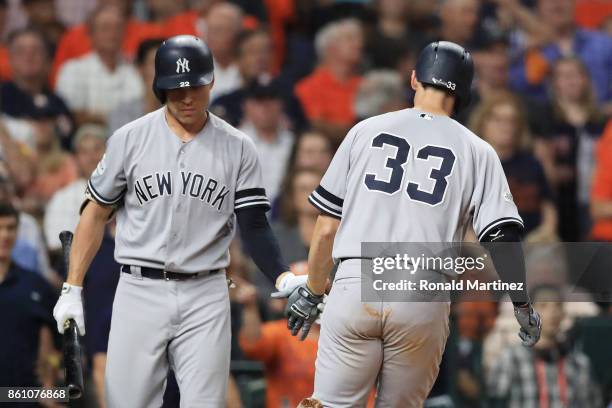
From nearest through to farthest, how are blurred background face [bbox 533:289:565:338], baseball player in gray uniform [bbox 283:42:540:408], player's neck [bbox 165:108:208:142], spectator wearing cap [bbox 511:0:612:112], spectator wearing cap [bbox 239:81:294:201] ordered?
baseball player in gray uniform [bbox 283:42:540:408] < player's neck [bbox 165:108:208:142] < blurred background face [bbox 533:289:565:338] < spectator wearing cap [bbox 239:81:294:201] < spectator wearing cap [bbox 511:0:612:112]

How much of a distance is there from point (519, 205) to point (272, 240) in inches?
166

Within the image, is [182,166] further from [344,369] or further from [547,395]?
[547,395]

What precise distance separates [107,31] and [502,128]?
3308 mm

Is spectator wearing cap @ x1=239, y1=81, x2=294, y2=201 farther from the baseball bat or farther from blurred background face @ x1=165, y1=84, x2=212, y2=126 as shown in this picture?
the baseball bat

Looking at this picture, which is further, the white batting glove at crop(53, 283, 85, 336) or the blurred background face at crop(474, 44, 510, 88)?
the blurred background face at crop(474, 44, 510, 88)

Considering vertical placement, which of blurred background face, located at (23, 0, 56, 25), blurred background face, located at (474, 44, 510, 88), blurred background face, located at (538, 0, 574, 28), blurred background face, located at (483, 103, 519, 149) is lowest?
blurred background face, located at (483, 103, 519, 149)

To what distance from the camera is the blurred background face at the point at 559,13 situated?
11.5 meters

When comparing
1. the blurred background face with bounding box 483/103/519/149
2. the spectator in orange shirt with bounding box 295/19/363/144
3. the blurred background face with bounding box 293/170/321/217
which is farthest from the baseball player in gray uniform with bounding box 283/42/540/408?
the spectator in orange shirt with bounding box 295/19/363/144

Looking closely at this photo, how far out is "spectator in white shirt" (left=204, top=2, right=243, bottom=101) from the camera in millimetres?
10664

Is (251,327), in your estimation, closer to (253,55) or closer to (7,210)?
(7,210)

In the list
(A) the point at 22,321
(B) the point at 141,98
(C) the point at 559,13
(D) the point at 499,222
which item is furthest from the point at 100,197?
(C) the point at 559,13

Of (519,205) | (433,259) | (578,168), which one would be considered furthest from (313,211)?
(433,259)

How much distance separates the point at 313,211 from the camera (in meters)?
8.77

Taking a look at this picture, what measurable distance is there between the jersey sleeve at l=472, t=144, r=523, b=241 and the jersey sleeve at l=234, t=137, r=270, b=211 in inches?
41.6
